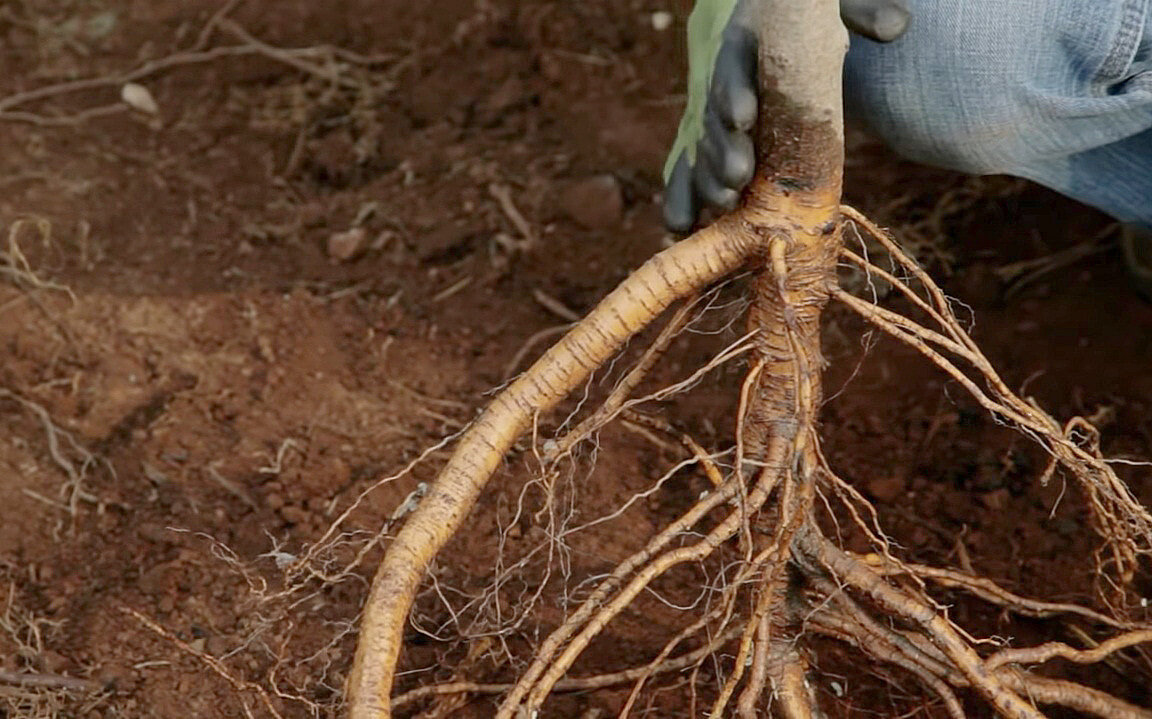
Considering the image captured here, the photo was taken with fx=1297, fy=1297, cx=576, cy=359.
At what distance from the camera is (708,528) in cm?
152

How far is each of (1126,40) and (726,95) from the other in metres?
0.47

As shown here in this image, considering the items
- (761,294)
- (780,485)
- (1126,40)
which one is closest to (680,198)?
(761,294)

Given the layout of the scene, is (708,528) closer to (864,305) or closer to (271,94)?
(864,305)

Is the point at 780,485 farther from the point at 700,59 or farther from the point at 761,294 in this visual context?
the point at 700,59

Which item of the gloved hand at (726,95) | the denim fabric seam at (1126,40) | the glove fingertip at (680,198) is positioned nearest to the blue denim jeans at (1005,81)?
the denim fabric seam at (1126,40)

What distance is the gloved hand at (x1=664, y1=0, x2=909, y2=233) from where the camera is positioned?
111 cm

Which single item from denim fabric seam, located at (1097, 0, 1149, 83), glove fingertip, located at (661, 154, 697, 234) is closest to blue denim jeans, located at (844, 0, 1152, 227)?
denim fabric seam, located at (1097, 0, 1149, 83)

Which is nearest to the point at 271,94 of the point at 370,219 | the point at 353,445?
the point at 370,219

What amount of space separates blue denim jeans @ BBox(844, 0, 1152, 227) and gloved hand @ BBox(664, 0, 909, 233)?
15cm

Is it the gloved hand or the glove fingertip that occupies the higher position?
the gloved hand

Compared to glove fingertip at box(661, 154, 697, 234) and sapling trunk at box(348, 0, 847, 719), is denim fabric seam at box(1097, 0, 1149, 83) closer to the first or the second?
sapling trunk at box(348, 0, 847, 719)

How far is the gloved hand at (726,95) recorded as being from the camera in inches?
43.6

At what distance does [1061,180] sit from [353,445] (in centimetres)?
90

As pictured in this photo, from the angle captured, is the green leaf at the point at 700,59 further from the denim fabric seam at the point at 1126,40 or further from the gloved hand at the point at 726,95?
the denim fabric seam at the point at 1126,40
